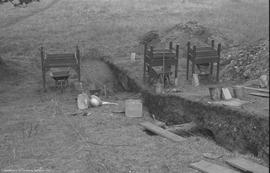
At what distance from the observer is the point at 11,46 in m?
17.7

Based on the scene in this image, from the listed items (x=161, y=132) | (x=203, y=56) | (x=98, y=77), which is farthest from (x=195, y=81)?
(x=98, y=77)

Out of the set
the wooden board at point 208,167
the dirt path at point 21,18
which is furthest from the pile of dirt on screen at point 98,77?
the dirt path at point 21,18

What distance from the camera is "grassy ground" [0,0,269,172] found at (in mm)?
6668

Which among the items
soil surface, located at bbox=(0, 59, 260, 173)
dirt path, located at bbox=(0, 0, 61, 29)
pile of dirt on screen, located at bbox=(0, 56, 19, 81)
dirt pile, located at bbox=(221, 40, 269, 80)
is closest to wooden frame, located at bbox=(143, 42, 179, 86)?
soil surface, located at bbox=(0, 59, 260, 173)

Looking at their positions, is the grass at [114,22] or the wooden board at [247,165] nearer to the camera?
the wooden board at [247,165]

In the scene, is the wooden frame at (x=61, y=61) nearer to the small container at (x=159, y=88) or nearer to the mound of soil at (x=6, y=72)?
the mound of soil at (x=6, y=72)

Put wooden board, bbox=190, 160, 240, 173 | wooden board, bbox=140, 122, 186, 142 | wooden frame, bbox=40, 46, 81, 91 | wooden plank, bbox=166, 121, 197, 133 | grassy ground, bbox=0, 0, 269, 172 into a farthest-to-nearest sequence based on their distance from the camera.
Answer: wooden frame, bbox=40, 46, 81, 91 < wooden plank, bbox=166, 121, 197, 133 < wooden board, bbox=140, 122, 186, 142 < grassy ground, bbox=0, 0, 269, 172 < wooden board, bbox=190, 160, 240, 173

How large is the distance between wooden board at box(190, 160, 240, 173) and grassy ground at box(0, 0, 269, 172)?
0.26 metres

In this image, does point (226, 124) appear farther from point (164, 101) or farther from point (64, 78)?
point (64, 78)

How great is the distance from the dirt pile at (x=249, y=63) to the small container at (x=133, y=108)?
3395mm

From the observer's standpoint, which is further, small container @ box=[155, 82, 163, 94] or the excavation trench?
small container @ box=[155, 82, 163, 94]

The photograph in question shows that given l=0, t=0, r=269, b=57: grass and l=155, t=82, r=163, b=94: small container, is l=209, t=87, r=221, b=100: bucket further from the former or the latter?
l=0, t=0, r=269, b=57: grass

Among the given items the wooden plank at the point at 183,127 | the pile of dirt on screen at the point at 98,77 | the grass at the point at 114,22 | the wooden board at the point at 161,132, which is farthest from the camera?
the grass at the point at 114,22

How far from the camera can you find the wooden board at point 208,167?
6008 millimetres
